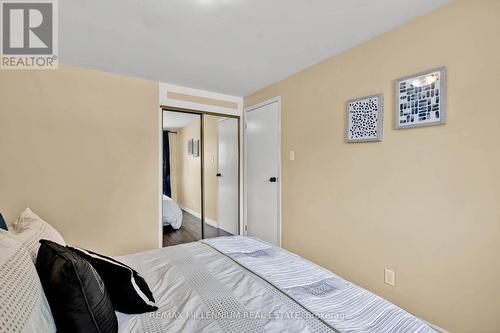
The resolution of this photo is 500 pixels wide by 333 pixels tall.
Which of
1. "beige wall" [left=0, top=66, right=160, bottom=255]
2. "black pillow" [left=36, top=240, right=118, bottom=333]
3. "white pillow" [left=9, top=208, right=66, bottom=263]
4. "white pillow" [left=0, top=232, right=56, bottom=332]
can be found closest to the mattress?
"black pillow" [left=36, top=240, right=118, bottom=333]

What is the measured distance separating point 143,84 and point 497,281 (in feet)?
11.7

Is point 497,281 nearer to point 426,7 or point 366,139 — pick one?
point 366,139

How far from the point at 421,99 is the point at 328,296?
151 centimetres

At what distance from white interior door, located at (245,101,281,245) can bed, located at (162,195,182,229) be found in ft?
3.33

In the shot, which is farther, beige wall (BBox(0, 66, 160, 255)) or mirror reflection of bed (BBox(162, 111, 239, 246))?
mirror reflection of bed (BBox(162, 111, 239, 246))

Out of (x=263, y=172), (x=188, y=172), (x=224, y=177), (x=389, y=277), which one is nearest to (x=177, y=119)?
(x=188, y=172)

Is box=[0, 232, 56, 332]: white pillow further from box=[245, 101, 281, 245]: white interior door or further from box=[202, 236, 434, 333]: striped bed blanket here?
box=[245, 101, 281, 245]: white interior door

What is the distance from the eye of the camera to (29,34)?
1.91 meters

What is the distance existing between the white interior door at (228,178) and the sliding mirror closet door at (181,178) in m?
0.35

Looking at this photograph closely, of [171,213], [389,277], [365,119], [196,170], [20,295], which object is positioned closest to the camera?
[20,295]

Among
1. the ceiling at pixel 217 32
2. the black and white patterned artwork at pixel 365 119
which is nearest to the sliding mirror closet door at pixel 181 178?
the ceiling at pixel 217 32

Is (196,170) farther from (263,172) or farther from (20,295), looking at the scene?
(20,295)

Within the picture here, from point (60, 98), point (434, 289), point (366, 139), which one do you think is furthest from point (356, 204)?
point (60, 98)

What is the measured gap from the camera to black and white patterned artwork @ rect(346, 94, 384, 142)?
1.95 metres
